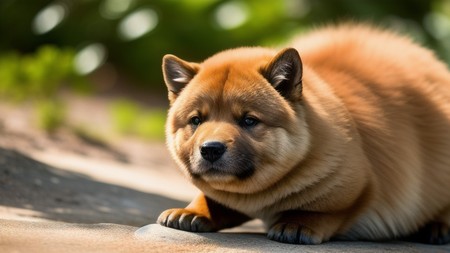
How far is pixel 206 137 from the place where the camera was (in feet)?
15.9

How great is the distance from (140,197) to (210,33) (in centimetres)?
685

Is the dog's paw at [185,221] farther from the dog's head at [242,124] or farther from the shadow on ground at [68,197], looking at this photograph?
the shadow on ground at [68,197]

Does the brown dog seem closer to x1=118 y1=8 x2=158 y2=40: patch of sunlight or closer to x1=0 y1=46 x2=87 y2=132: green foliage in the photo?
x1=0 y1=46 x2=87 y2=132: green foliage

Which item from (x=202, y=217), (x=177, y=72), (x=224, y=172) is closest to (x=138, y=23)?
(x=177, y=72)

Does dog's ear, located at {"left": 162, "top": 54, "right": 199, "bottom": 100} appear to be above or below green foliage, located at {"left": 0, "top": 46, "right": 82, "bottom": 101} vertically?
above

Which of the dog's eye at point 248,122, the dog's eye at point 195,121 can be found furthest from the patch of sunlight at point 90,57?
the dog's eye at point 248,122

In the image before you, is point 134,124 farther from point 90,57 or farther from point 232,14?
point 232,14

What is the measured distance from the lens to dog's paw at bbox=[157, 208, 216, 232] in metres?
5.07

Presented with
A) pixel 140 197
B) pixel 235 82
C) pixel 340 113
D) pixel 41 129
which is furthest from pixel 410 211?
pixel 41 129

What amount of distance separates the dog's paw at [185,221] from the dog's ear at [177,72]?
907 mm

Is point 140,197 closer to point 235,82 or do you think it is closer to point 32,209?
point 32,209

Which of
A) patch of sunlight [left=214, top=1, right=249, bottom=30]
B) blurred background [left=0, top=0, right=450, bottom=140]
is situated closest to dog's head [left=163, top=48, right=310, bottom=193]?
blurred background [left=0, top=0, right=450, bottom=140]

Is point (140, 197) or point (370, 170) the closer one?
point (370, 170)

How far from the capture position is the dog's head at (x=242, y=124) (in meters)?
4.86
